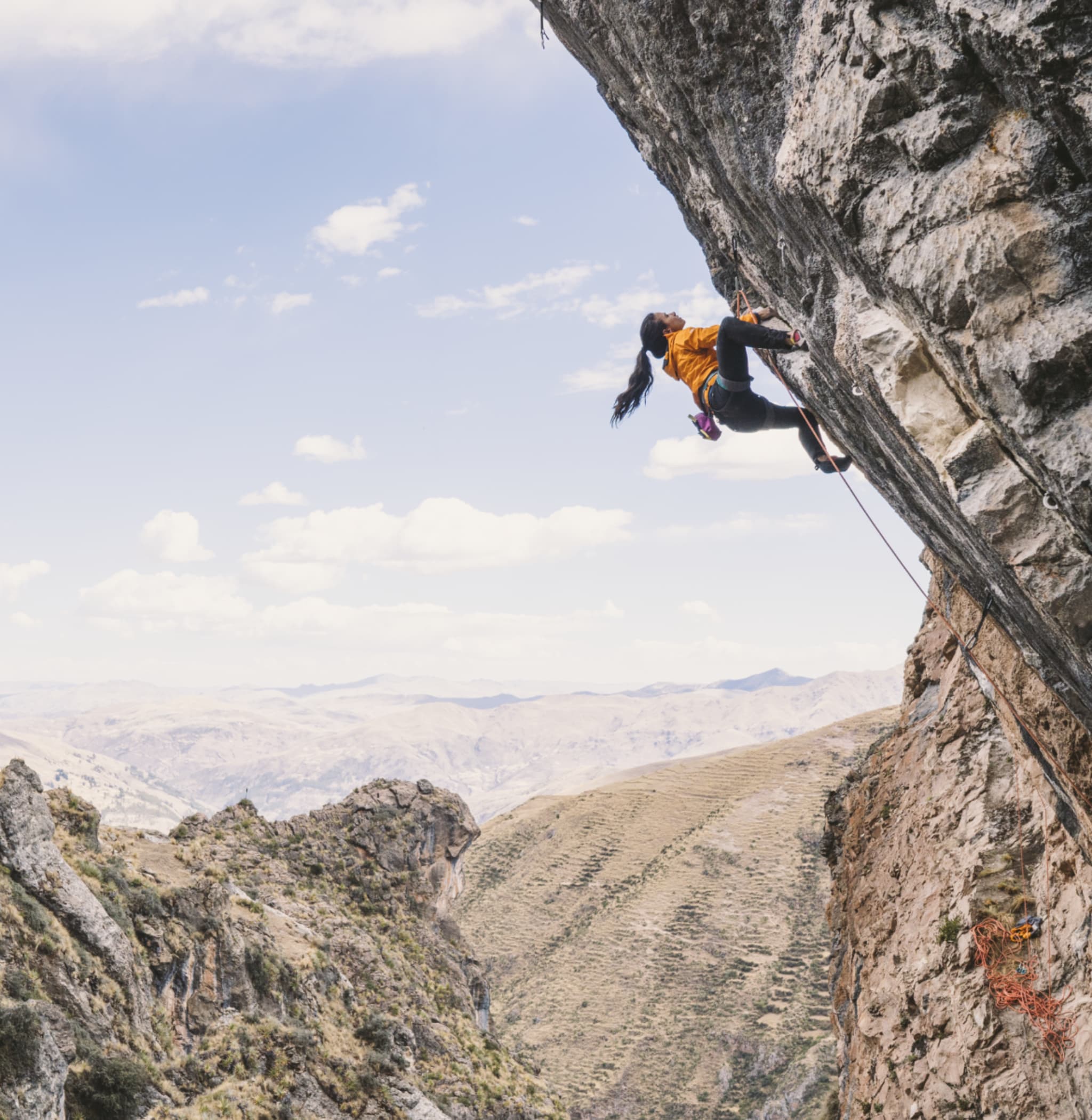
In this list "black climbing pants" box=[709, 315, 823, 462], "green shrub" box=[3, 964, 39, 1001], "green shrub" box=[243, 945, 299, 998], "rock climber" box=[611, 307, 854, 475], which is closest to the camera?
"black climbing pants" box=[709, 315, 823, 462]

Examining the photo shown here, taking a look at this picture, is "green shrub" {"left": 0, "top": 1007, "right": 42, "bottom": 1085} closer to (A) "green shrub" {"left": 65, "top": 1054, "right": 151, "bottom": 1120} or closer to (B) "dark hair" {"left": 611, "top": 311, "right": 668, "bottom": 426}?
(A) "green shrub" {"left": 65, "top": 1054, "right": 151, "bottom": 1120}

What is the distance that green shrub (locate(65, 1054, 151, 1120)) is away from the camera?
40.5 feet

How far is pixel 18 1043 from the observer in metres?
10.7

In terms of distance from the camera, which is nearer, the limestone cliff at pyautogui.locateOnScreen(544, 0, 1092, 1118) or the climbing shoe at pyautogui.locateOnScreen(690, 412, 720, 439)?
the limestone cliff at pyautogui.locateOnScreen(544, 0, 1092, 1118)

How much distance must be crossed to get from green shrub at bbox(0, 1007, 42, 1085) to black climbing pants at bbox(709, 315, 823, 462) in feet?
36.6

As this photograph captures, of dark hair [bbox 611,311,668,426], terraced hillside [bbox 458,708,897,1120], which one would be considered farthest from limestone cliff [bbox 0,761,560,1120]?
terraced hillside [bbox 458,708,897,1120]

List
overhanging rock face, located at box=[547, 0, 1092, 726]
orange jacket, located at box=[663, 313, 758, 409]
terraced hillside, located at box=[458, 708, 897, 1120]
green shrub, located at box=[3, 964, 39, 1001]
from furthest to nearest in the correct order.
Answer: terraced hillside, located at box=[458, 708, 897, 1120]
green shrub, located at box=[3, 964, 39, 1001]
orange jacket, located at box=[663, 313, 758, 409]
overhanging rock face, located at box=[547, 0, 1092, 726]

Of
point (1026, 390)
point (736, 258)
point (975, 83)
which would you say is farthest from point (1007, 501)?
point (736, 258)

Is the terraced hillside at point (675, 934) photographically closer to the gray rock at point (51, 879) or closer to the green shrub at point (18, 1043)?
the gray rock at point (51, 879)

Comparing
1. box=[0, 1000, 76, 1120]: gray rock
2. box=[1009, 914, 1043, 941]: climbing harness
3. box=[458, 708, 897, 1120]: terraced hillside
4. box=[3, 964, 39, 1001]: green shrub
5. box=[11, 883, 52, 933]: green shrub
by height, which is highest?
box=[11, 883, 52, 933]: green shrub

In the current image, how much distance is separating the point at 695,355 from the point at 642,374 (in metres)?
0.60

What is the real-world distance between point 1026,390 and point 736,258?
4.56 meters

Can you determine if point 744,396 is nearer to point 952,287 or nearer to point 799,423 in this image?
point 799,423

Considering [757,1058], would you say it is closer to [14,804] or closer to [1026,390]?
[14,804]
